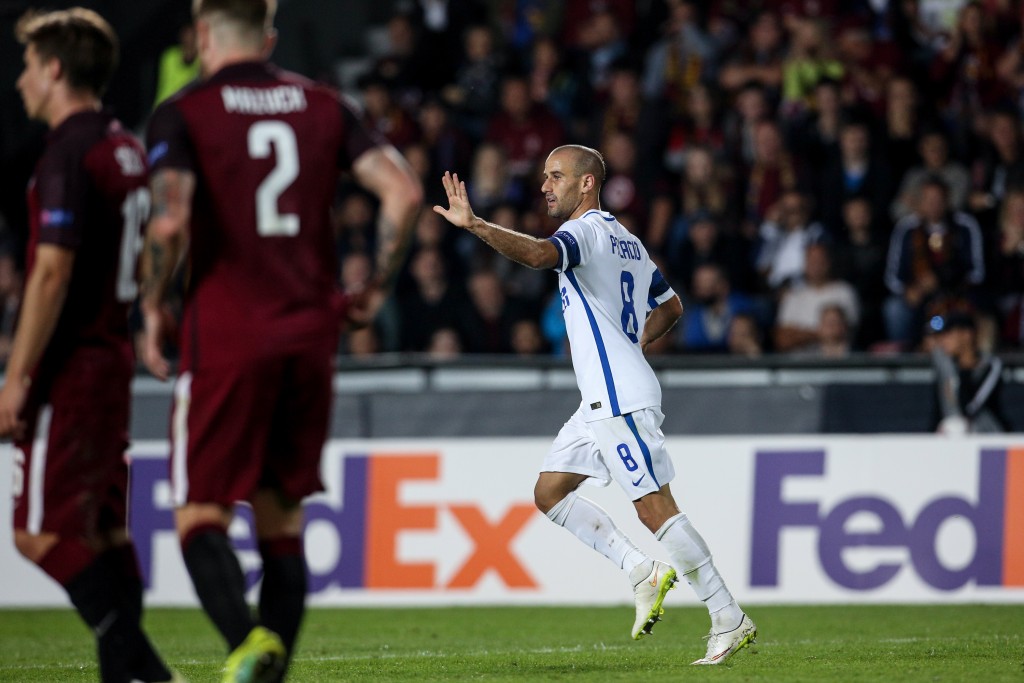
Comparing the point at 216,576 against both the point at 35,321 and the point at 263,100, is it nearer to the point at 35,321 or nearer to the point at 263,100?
the point at 35,321

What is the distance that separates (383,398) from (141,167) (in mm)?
6878

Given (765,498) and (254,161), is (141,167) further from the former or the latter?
(765,498)

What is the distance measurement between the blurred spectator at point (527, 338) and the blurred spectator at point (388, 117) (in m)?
3.05

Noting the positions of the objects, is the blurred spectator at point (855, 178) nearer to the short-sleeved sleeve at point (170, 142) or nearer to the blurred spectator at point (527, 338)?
the blurred spectator at point (527, 338)

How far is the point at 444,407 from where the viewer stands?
38.6ft

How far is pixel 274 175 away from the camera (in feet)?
15.1

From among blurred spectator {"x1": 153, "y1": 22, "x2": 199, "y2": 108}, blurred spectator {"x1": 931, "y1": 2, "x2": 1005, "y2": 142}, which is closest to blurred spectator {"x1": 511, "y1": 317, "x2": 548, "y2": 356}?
blurred spectator {"x1": 153, "y1": 22, "x2": 199, "y2": 108}

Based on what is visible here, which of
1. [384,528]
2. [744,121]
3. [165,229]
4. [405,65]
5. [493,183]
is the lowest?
[384,528]

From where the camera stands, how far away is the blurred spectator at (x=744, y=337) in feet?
40.2

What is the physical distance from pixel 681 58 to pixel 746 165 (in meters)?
1.57

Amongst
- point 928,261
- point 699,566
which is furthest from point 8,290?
point 699,566

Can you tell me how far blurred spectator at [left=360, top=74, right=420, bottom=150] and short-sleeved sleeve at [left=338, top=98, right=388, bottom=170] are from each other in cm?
1040

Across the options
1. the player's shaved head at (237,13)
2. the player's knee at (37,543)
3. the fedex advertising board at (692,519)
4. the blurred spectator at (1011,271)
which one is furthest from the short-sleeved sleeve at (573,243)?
the blurred spectator at (1011,271)

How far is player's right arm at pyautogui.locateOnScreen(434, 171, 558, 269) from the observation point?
5.96 meters
